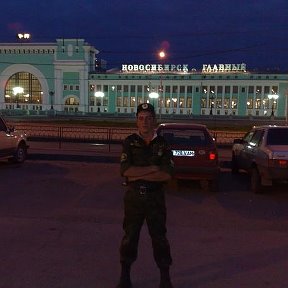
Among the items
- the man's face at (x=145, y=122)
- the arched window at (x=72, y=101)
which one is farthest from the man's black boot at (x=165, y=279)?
the arched window at (x=72, y=101)

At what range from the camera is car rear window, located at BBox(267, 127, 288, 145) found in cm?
1159

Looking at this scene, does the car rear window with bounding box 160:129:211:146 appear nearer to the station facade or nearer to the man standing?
the man standing

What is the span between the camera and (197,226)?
8.18 m

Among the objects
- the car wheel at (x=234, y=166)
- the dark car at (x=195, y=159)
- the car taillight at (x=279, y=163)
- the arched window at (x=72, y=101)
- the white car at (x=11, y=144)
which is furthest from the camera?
the arched window at (x=72, y=101)

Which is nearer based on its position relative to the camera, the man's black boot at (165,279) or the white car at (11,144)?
the man's black boot at (165,279)

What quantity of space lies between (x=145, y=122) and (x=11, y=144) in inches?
459

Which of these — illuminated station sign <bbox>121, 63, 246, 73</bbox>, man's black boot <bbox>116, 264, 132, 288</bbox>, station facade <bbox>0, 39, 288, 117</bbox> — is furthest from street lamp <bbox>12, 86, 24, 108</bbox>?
man's black boot <bbox>116, 264, 132, 288</bbox>

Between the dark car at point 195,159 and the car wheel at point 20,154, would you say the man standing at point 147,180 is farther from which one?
the car wheel at point 20,154

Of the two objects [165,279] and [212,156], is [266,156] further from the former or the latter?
[165,279]

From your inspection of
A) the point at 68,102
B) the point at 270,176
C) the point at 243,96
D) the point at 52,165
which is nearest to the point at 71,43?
the point at 68,102

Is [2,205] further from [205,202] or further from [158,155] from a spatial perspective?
[158,155]

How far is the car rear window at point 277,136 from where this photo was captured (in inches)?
456

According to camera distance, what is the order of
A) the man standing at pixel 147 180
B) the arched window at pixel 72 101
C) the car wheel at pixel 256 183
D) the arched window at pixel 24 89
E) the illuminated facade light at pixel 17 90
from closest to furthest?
the man standing at pixel 147 180 → the car wheel at pixel 256 183 → the arched window at pixel 72 101 → the illuminated facade light at pixel 17 90 → the arched window at pixel 24 89

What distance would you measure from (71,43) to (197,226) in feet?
299
